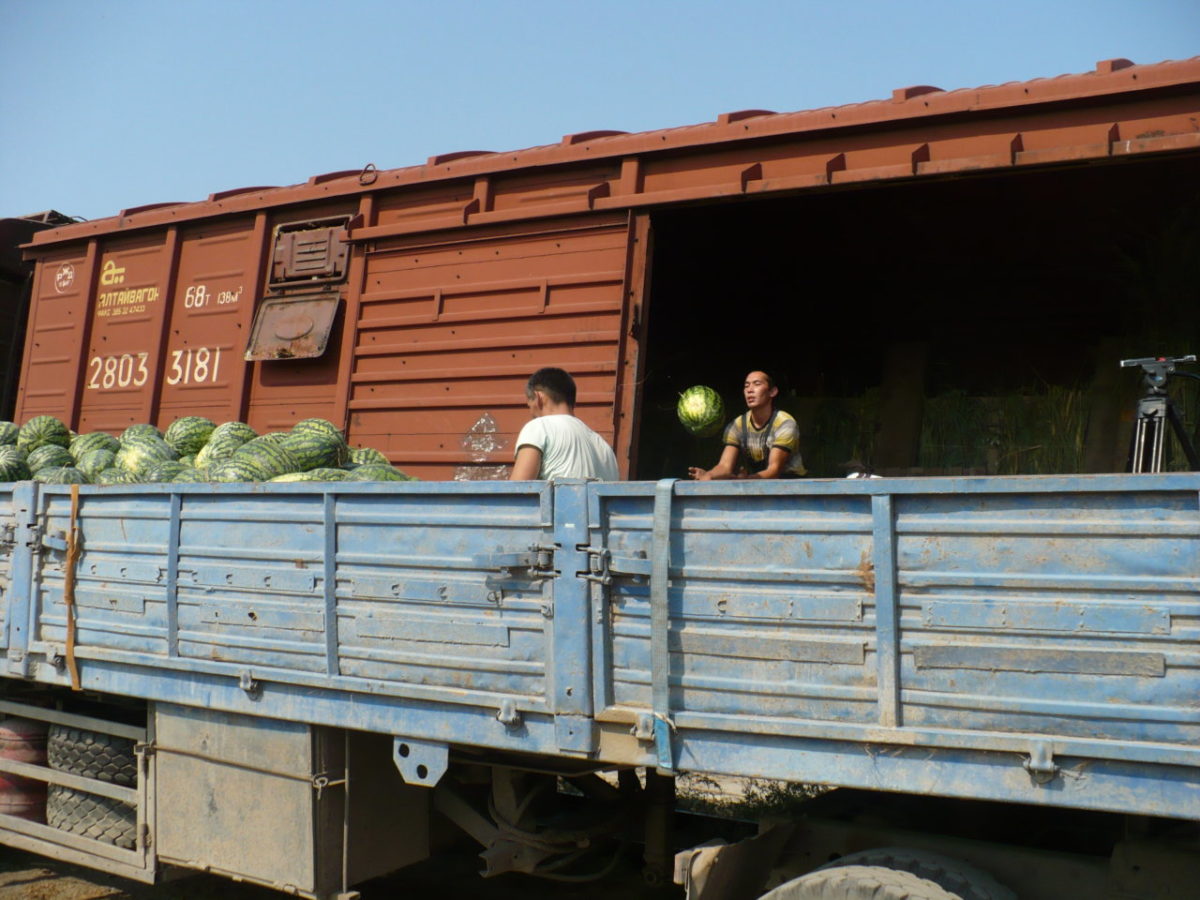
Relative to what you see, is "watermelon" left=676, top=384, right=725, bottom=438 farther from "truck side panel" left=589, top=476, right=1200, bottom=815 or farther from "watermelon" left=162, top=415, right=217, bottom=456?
"truck side panel" left=589, top=476, right=1200, bottom=815

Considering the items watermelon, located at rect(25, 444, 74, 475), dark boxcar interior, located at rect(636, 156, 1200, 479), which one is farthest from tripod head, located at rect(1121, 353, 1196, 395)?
watermelon, located at rect(25, 444, 74, 475)

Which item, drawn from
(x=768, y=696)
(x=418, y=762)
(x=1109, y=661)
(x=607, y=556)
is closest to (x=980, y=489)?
(x=1109, y=661)

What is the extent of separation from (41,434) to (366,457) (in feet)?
9.17

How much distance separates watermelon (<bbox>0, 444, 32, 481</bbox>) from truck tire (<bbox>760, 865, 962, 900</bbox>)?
5802 millimetres

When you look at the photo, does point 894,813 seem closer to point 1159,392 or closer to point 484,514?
point 484,514

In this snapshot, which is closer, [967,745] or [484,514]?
[967,745]

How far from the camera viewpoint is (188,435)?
23.7 ft

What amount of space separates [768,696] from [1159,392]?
2.40 metres

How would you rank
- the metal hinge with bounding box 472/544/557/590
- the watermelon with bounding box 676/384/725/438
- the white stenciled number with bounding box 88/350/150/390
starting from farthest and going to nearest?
the white stenciled number with bounding box 88/350/150/390 → the watermelon with bounding box 676/384/725/438 → the metal hinge with bounding box 472/544/557/590

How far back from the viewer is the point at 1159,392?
4211 millimetres

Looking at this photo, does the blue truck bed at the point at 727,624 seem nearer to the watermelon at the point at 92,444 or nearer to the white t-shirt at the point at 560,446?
the white t-shirt at the point at 560,446

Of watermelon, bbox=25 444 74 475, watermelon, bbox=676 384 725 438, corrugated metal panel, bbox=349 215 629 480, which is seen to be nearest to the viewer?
corrugated metal panel, bbox=349 215 629 480

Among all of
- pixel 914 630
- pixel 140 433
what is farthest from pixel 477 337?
pixel 914 630

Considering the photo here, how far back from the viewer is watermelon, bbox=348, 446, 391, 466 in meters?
6.38
